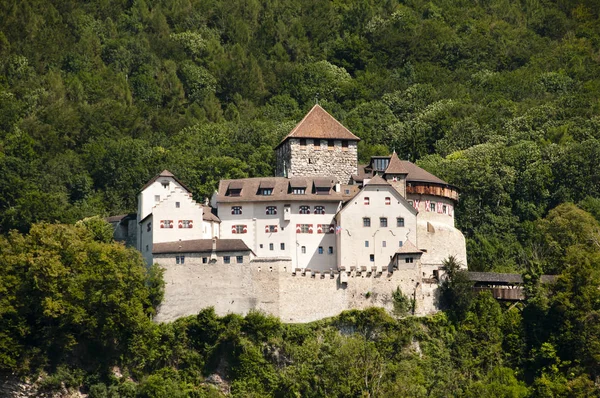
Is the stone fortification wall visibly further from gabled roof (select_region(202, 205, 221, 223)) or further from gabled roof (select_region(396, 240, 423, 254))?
gabled roof (select_region(202, 205, 221, 223))

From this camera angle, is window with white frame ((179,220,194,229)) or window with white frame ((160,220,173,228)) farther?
window with white frame ((179,220,194,229))

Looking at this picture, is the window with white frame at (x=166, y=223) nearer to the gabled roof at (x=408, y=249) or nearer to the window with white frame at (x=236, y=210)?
the window with white frame at (x=236, y=210)

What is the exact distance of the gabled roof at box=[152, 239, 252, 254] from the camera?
7750cm

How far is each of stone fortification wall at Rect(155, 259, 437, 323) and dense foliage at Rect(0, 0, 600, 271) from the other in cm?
1440

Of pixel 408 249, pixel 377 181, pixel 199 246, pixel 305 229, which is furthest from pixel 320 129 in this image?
pixel 199 246

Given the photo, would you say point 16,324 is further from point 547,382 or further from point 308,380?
point 547,382

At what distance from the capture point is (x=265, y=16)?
152 meters

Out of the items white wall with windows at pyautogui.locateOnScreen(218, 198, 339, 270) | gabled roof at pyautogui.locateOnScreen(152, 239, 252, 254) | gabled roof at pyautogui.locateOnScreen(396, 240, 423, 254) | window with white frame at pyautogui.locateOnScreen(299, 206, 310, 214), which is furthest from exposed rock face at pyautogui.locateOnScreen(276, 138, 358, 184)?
gabled roof at pyautogui.locateOnScreen(152, 239, 252, 254)

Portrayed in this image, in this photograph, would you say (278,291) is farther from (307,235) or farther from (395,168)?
(395,168)

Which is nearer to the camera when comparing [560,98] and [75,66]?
[560,98]

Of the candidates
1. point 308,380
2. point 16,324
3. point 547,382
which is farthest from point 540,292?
point 16,324

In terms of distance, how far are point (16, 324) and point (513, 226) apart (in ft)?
126

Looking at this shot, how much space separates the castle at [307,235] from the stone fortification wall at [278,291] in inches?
2.2

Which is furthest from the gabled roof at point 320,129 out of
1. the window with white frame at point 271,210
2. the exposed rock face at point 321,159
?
the window with white frame at point 271,210
